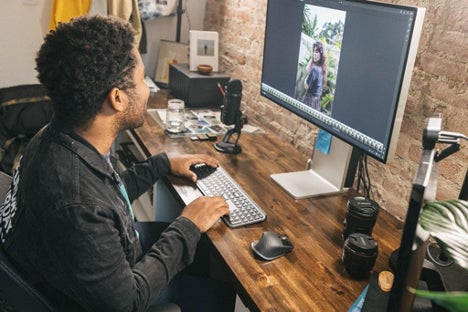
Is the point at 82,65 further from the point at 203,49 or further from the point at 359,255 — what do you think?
the point at 203,49

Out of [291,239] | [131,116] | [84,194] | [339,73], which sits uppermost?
[339,73]

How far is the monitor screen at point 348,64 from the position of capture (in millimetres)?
1085

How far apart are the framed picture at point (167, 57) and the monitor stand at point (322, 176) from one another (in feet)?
4.60

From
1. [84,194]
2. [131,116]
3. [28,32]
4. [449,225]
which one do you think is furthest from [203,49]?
[449,225]

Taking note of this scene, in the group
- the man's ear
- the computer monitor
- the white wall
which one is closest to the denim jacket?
the man's ear

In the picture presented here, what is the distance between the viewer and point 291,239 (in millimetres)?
1216

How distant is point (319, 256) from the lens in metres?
1.15

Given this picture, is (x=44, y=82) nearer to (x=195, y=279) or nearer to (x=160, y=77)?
(x=195, y=279)

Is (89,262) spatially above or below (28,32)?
below

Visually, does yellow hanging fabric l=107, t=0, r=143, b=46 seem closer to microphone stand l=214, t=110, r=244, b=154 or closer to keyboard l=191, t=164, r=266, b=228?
microphone stand l=214, t=110, r=244, b=154

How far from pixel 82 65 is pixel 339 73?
74 centimetres

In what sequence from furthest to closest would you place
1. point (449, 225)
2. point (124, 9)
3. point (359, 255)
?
point (124, 9) < point (359, 255) < point (449, 225)

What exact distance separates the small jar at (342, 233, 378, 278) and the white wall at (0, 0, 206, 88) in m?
2.15

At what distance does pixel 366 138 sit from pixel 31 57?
233 cm
